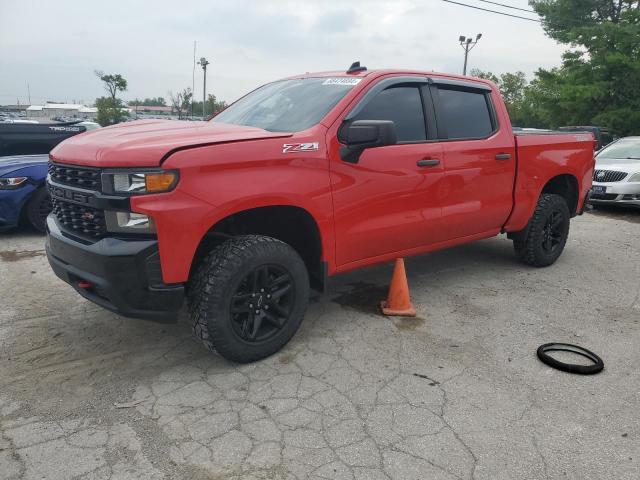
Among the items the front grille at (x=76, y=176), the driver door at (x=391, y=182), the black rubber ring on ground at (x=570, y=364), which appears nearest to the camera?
the front grille at (x=76, y=176)

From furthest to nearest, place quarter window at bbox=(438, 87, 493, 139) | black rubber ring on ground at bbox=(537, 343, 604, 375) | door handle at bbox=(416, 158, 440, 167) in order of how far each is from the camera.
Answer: quarter window at bbox=(438, 87, 493, 139) < door handle at bbox=(416, 158, 440, 167) < black rubber ring on ground at bbox=(537, 343, 604, 375)

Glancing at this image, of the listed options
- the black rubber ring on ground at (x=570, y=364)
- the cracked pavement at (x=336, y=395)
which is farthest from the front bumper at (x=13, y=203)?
the black rubber ring on ground at (x=570, y=364)

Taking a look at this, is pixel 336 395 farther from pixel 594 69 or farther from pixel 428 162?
pixel 594 69

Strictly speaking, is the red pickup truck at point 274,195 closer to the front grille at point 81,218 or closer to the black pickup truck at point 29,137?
the front grille at point 81,218

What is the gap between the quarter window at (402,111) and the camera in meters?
3.78

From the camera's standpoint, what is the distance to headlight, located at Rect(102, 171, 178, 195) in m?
2.71

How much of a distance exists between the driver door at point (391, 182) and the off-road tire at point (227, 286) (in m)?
0.57

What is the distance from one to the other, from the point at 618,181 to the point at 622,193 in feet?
0.88

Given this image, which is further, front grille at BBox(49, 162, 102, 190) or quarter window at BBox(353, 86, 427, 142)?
quarter window at BBox(353, 86, 427, 142)

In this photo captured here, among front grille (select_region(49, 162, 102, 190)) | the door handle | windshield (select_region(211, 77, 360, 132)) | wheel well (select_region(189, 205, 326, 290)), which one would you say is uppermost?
windshield (select_region(211, 77, 360, 132))

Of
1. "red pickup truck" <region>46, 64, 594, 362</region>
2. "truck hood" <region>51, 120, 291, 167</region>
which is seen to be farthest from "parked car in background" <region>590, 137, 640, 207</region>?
"truck hood" <region>51, 120, 291, 167</region>

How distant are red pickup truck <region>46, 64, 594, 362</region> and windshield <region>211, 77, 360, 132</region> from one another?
0.05 feet

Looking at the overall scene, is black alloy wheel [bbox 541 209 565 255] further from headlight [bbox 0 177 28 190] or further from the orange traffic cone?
headlight [bbox 0 177 28 190]

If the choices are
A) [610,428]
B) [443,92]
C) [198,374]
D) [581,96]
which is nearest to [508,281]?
[443,92]
